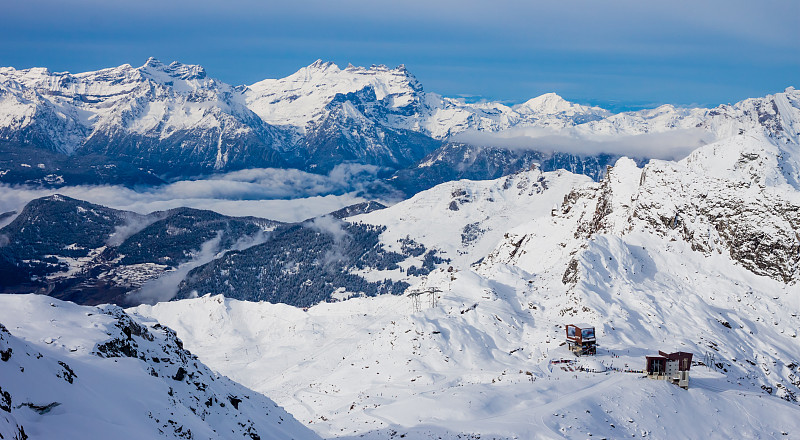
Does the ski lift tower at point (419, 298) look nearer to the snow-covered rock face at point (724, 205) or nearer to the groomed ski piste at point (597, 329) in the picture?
the groomed ski piste at point (597, 329)

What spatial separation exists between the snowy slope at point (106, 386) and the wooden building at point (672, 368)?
131 feet

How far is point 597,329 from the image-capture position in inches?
3479

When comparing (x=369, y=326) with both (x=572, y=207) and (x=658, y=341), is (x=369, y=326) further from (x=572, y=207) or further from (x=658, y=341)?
(x=572, y=207)

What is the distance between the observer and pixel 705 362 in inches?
3105

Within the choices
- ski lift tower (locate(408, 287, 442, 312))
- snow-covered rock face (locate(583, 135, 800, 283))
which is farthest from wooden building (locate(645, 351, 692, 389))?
snow-covered rock face (locate(583, 135, 800, 283))

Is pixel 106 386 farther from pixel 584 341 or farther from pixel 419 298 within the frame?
pixel 419 298

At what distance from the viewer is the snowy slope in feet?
85.5

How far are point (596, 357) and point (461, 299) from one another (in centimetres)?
3050

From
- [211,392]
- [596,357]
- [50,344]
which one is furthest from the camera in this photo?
[596,357]

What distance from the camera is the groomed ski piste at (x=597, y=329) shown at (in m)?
56.9

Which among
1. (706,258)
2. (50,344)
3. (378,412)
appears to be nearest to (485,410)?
(378,412)

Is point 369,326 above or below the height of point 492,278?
below

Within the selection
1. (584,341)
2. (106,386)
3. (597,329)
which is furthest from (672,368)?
(106,386)

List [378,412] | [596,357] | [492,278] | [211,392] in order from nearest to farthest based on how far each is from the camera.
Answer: [211,392] → [378,412] → [596,357] → [492,278]
